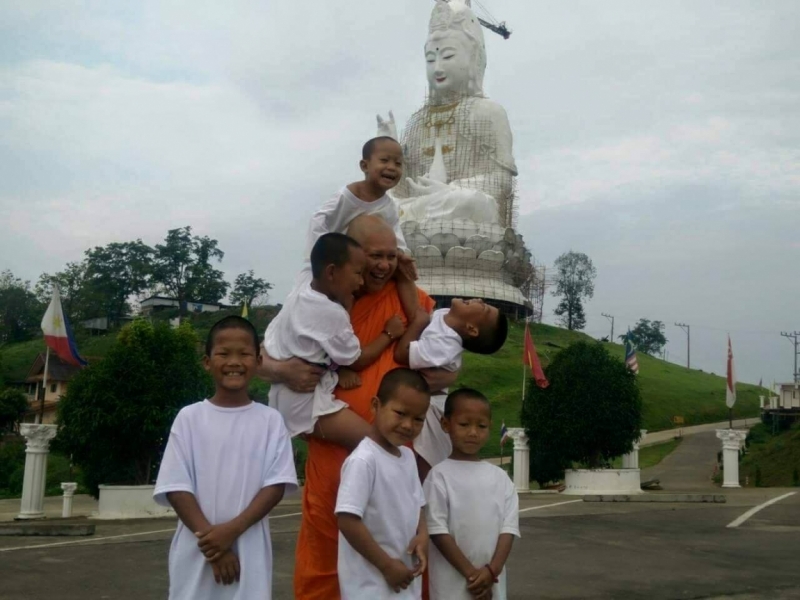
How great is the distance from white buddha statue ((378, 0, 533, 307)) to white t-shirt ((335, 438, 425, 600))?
24.8 metres

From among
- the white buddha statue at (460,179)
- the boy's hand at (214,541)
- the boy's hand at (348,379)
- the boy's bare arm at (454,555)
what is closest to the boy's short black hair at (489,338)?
the boy's hand at (348,379)

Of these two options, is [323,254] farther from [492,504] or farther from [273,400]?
[492,504]

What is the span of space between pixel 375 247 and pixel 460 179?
2656 centimetres

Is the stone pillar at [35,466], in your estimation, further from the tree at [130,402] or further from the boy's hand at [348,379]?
the boy's hand at [348,379]

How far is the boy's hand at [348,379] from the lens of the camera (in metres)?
2.73

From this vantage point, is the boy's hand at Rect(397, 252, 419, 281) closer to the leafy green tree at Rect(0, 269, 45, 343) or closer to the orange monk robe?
the orange monk robe

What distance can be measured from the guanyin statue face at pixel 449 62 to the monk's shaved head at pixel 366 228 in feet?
88.0

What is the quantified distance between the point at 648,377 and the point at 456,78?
41.2 ft

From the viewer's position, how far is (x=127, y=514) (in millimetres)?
10656

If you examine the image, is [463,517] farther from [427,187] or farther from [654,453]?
[427,187]

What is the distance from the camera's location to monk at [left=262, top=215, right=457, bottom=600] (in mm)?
2682

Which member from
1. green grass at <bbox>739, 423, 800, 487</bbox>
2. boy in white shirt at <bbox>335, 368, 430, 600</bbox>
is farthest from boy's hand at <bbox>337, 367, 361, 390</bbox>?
green grass at <bbox>739, 423, 800, 487</bbox>

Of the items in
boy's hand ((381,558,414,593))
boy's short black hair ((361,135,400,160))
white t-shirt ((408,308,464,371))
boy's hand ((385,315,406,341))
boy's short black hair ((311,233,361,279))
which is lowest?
boy's hand ((381,558,414,593))

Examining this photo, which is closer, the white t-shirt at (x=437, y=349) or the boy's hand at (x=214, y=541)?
the boy's hand at (x=214, y=541)
